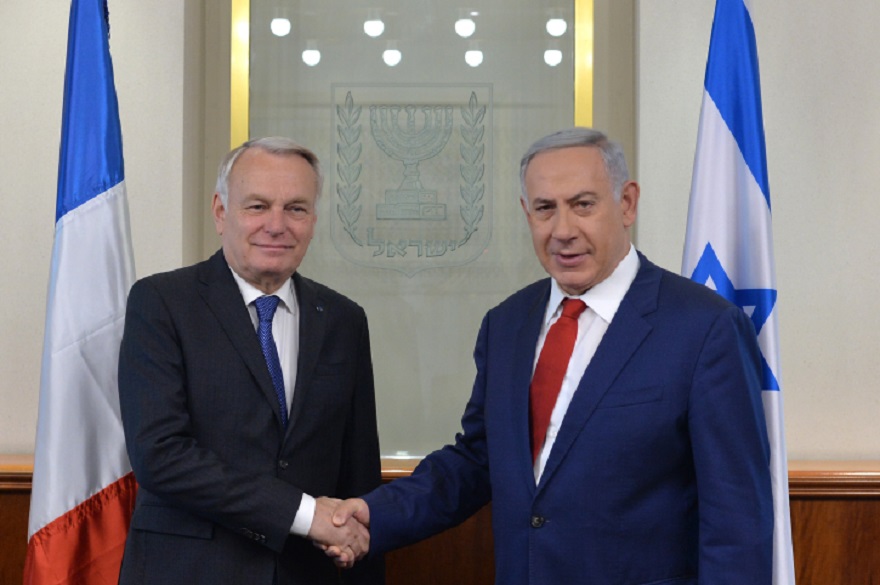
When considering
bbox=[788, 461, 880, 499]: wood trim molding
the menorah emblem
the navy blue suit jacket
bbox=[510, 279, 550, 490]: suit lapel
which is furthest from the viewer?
the menorah emblem

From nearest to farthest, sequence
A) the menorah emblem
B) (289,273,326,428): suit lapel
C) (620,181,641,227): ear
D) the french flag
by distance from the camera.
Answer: (620,181,641,227): ear
(289,273,326,428): suit lapel
the french flag
the menorah emblem

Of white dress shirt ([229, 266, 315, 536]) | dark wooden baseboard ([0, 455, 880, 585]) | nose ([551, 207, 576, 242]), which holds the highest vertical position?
nose ([551, 207, 576, 242])

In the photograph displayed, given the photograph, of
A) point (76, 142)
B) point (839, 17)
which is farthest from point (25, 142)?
point (839, 17)

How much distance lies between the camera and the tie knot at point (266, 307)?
228 cm

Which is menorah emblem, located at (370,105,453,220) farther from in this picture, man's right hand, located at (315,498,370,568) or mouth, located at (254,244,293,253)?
man's right hand, located at (315,498,370,568)

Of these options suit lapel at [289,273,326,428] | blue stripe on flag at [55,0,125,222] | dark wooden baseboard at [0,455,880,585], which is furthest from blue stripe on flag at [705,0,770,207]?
blue stripe on flag at [55,0,125,222]

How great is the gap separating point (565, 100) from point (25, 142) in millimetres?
1919

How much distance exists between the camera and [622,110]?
3590 millimetres

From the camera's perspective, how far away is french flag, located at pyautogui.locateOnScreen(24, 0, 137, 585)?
2633 millimetres

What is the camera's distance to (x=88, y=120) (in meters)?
2.77

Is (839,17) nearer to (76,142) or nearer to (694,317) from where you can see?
(694,317)

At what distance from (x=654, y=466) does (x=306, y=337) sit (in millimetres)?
853

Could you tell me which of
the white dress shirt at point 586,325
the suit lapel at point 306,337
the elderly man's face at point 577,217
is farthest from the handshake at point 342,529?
the elderly man's face at point 577,217

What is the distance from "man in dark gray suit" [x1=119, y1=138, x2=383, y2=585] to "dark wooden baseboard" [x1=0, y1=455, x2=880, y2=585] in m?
0.79
